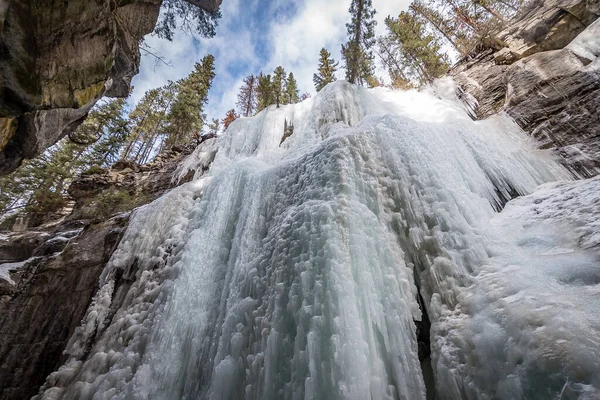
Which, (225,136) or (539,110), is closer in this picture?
(539,110)

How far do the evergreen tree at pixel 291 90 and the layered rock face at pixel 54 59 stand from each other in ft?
42.8

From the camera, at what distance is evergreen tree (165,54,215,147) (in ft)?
63.9

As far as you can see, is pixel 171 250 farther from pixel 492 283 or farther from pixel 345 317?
pixel 492 283

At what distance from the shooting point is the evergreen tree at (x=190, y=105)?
19469 millimetres

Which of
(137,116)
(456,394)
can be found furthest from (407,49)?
(137,116)

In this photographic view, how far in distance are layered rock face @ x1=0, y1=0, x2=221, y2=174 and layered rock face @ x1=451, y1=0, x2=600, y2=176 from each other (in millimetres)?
9727

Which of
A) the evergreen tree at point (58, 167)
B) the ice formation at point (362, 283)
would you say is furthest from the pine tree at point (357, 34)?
the evergreen tree at point (58, 167)

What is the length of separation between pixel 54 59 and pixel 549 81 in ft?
36.0

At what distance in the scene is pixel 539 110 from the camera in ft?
22.5

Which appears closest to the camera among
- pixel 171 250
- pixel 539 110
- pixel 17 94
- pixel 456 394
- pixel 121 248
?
pixel 456 394

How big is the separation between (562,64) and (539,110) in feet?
5.09

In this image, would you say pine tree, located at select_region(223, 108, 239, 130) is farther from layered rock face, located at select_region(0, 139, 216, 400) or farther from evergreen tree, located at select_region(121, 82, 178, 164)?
layered rock face, located at select_region(0, 139, 216, 400)

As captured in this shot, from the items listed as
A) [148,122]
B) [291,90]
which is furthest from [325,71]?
[148,122]

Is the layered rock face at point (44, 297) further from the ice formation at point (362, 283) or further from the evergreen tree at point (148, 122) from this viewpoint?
the evergreen tree at point (148, 122)
